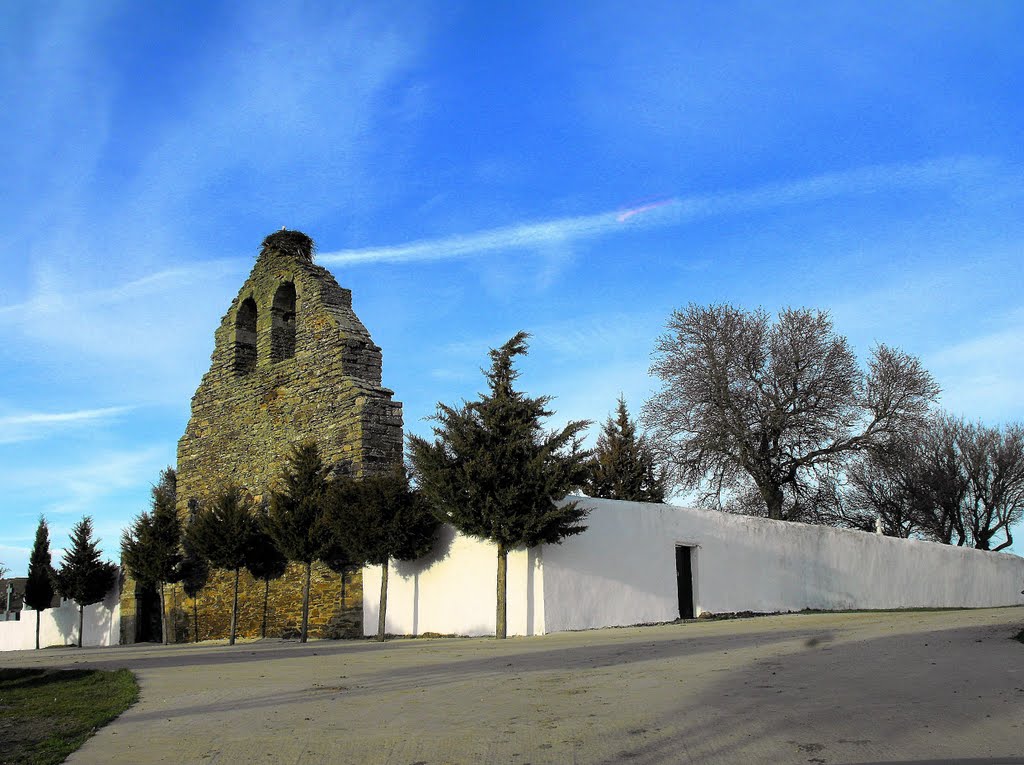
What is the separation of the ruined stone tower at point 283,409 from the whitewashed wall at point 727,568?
183 inches

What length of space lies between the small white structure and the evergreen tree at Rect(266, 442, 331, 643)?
118cm

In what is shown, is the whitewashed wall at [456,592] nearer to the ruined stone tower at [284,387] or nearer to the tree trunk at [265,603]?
the ruined stone tower at [284,387]

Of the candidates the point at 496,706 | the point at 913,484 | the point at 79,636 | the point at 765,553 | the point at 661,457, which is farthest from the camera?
the point at 913,484

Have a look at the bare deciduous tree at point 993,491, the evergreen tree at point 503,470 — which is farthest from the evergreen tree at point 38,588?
the bare deciduous tree at point 993,491

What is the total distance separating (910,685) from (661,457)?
23.7 m

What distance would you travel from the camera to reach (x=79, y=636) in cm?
2834

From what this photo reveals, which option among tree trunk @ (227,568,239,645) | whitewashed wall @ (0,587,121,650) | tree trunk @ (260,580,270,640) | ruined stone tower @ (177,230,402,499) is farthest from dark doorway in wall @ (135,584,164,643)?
tree trunk @ (260,580,270,640)

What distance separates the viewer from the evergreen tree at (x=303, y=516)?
1764cm

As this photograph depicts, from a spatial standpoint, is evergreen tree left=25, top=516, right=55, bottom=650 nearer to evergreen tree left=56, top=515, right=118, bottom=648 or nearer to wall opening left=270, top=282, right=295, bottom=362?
evergreen tree left=56, top=515, right=118, bottom=648

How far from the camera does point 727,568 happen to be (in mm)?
19328

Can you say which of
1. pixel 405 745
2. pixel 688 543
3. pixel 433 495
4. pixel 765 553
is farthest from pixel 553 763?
pixel 765 553

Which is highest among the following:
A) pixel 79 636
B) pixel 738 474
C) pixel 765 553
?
pixel 738 474

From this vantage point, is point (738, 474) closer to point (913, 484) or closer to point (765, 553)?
point (765, 553)

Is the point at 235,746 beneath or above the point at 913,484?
beneath
